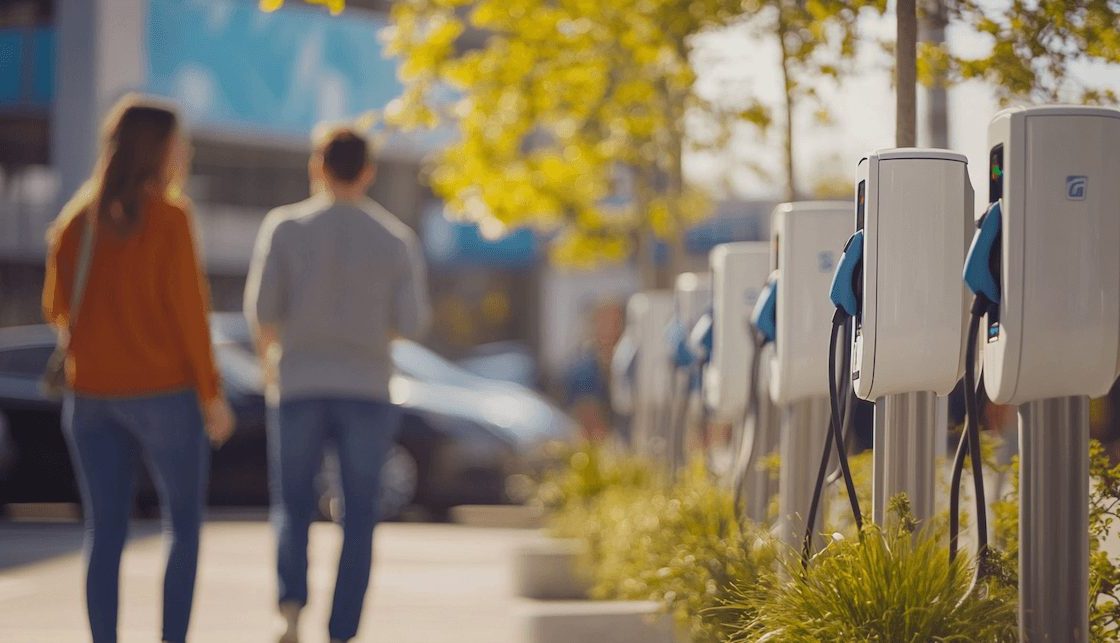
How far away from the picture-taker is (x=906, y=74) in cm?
557

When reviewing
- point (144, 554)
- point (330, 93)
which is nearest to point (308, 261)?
point (144, 554)

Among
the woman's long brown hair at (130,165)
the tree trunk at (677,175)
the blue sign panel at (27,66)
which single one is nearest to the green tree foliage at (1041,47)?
the woman's long brown hair at (130,165)

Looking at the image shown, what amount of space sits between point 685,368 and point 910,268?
470 centimetres

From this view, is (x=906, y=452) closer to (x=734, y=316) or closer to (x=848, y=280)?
(x=848, y=280)

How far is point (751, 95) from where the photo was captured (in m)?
10.4

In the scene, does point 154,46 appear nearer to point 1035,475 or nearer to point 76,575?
point 76,575

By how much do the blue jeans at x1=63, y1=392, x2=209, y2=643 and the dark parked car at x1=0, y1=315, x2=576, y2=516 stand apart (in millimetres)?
7522

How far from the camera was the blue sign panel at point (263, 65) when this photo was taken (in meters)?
28.9

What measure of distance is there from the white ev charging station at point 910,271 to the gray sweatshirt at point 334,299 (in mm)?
2236

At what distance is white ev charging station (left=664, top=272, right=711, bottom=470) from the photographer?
8.79 meters

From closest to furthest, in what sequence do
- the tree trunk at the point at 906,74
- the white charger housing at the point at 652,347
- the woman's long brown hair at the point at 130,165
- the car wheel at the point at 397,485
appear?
the tree trunk at the point at 906,74 → the woman's long brown hair at the point at 130,165 → the white charger housing at the point at 652,347 → the car wheel at the point at 397,485

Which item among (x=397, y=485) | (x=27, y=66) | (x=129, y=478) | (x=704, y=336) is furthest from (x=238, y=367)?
(x=27, y=66)

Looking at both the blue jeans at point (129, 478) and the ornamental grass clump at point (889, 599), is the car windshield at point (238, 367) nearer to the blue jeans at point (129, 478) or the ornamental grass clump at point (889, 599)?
the blue jeans at point (129, 478)

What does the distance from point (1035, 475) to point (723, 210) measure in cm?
3404
